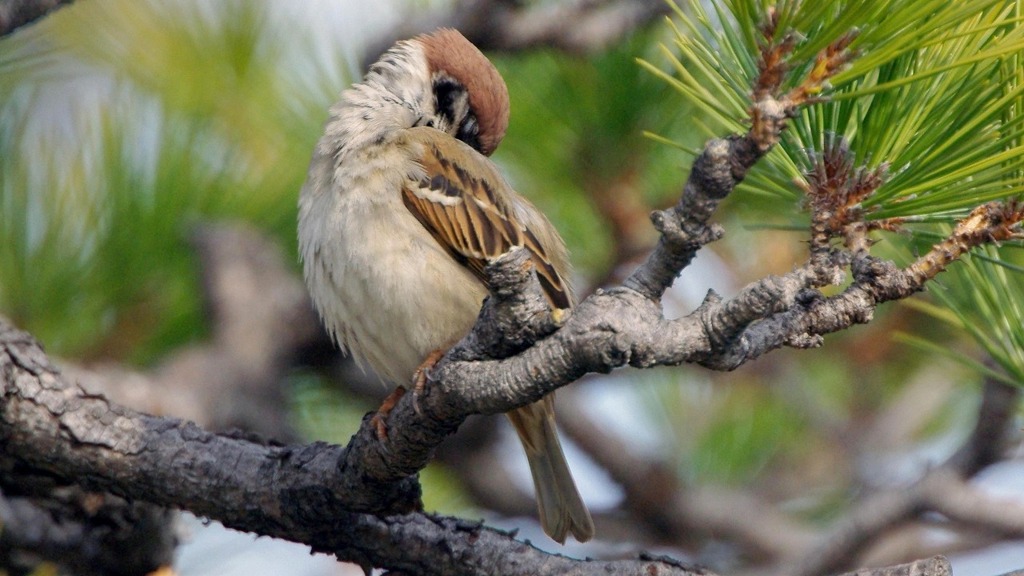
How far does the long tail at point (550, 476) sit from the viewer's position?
9.37 ft

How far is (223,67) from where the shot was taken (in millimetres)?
3838

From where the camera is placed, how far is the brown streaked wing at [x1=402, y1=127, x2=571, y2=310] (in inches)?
101

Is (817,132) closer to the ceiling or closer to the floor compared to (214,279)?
closer to the floor

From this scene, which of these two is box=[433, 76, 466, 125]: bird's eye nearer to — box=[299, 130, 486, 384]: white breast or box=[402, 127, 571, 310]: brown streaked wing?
box=[402, 127, 571, 310]: brown streaked wing

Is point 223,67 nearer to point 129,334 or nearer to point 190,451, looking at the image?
point 129,334

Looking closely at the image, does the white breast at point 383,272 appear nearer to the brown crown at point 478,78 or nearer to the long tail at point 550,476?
the long tail at point 550,476

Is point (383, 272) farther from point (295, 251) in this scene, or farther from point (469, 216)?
point (295, 251)

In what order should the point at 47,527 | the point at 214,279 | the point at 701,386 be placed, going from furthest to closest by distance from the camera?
1. the point at 701,386
2. the point at 214,279
3. the point at 47,527

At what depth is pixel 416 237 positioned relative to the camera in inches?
101

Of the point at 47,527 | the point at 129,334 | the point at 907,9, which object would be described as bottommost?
the point at 47,527

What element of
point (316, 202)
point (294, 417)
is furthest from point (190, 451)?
point (294, 417)

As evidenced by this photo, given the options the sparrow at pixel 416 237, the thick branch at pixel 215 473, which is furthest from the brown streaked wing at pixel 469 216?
the thick branch at pixel 215 473

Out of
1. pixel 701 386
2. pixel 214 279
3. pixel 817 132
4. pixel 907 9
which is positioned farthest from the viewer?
pixel 701 386

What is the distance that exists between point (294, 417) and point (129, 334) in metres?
0.66
